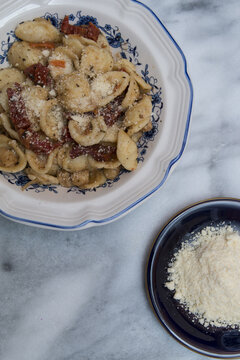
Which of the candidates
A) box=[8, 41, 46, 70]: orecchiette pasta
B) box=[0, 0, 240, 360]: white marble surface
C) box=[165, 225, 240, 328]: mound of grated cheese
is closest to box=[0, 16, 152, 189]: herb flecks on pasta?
box=[8, 41, 46, 70]: orecchiette pasta

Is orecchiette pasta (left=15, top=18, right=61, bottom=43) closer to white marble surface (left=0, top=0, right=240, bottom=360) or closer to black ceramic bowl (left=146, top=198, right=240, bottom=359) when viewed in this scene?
white marble surface (left=0, top=0, right=240, bottom=360)

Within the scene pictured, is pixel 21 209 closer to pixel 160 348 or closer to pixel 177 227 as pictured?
pixel 177 227

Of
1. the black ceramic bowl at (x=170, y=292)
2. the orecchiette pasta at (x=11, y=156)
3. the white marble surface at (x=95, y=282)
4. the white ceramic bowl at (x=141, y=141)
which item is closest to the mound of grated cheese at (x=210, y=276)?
the black ceramic bowl at (x=170, y=292)

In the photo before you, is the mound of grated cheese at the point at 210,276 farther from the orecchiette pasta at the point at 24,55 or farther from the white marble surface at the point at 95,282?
the orecchiette pasta at the point at 24,55

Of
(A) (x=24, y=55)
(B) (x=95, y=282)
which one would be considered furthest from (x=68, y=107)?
(B) (x=95, y=282)

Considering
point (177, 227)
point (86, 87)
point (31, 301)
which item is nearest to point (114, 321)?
point (31, 301)
